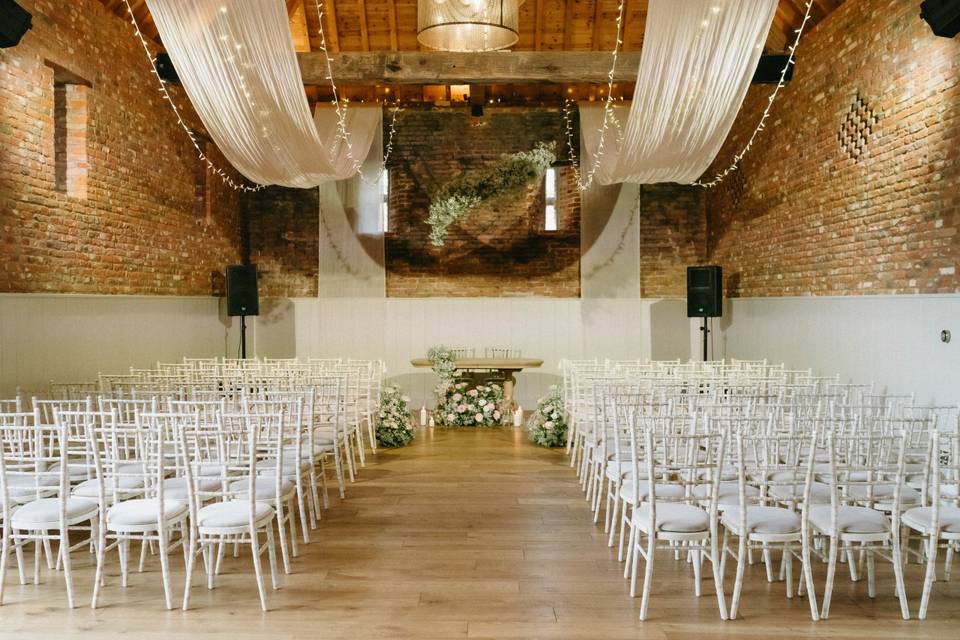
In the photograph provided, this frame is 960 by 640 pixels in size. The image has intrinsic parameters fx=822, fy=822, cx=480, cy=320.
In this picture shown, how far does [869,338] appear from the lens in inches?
309

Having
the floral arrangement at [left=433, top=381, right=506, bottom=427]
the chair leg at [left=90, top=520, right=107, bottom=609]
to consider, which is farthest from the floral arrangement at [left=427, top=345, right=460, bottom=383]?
the chair leg at [left=90, top=520, right=107, bottom=609]

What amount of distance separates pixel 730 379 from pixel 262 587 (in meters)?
4.68

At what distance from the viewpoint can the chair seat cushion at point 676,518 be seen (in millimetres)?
3988

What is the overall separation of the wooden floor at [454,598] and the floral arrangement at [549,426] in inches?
120

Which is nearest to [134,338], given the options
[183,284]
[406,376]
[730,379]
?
[183,284]

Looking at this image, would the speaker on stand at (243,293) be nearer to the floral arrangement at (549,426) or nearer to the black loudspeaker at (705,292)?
the floral arrangement at (549,426)

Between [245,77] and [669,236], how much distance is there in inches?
341

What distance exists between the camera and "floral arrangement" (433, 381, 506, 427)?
10531 mm

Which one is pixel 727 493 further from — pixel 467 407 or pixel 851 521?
pixel 467 407

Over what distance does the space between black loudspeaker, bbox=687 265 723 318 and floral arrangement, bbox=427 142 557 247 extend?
2.95 metres

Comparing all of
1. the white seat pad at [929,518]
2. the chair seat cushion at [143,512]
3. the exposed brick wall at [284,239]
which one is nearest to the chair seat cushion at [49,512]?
the chair seat cushion at [143,512]

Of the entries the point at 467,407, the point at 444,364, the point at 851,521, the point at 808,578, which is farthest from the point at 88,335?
the point at 851,521

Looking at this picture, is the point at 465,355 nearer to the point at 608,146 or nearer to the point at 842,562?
the point at 608,146

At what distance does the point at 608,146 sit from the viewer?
29.9ft
